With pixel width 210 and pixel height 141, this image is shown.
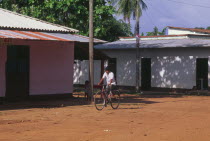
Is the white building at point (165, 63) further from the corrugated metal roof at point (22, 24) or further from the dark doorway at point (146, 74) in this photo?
the corrugated metal roof at point (22, 24)

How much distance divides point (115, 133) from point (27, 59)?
413 inches

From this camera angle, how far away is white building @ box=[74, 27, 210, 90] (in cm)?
2889

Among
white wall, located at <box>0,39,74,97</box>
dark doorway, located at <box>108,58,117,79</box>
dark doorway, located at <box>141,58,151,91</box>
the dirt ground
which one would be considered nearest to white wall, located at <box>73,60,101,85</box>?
dark doorway, located at <box>108,58,117,79</box>

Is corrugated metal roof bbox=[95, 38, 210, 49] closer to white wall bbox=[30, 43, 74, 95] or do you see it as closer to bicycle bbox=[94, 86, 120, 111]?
white wall bbox=[30, 43, 74, 95]

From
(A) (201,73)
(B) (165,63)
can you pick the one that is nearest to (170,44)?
(B) (165,63)

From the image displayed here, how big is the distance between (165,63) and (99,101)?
14848 mm

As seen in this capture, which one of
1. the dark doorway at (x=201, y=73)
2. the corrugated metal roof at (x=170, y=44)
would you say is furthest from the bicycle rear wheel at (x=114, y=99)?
the dark doorway at (x=201, y=73)

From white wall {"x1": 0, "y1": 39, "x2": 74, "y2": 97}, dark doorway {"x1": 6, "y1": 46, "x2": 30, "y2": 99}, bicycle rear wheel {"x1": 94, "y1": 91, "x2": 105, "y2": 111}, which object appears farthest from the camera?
white wall {"x1": 0, "y1": 39, "x2": 74, "y2": 97}

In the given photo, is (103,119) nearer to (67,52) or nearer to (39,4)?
(67,52)

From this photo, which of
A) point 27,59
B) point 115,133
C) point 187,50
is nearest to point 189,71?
point 187,50

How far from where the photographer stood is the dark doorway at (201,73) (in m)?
28.7

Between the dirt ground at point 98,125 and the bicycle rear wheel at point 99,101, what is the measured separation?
208 millimetres

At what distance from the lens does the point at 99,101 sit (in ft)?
54.3

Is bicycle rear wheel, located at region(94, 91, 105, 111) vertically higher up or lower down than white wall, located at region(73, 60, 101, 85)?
lower down
